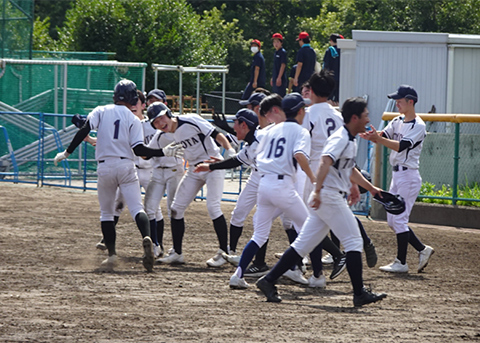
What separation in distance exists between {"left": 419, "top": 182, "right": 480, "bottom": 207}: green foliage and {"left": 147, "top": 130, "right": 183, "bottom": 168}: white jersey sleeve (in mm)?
5685

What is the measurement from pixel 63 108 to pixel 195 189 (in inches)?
430

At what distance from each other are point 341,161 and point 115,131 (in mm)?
2769

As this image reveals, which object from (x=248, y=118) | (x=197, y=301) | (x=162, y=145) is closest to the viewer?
(x=197, y=301)

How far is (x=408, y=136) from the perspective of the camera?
864cm

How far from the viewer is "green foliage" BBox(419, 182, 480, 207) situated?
13055 mm

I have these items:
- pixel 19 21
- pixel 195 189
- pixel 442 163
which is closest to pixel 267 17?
pixel 19 21

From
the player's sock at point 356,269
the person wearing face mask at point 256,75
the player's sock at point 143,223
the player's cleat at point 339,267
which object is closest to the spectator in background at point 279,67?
the person wearing face mask at point 256,75

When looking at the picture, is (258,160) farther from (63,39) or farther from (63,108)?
(63,39)

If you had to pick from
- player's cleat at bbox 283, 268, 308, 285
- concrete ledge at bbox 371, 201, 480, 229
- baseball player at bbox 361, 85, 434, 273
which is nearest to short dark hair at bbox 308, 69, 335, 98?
baseball player at bbox 361, 85, 434, 273

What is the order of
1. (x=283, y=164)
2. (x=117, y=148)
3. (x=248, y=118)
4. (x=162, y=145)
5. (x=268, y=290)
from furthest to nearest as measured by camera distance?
1. (x=162, y=145)
2. (x=117, y=148)
3. (x=248, y=118)
4. (x=283, y=164)
5. (x=268, y=290)

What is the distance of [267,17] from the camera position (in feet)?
166

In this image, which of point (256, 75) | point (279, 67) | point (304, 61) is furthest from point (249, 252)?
point (256, 75)

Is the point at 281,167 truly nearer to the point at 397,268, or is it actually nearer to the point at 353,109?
the point at 353,109

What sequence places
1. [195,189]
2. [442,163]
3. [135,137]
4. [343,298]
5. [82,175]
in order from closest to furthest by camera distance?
[343,298] < [135,137] < [195,189] < [442,163] < [82,175]
